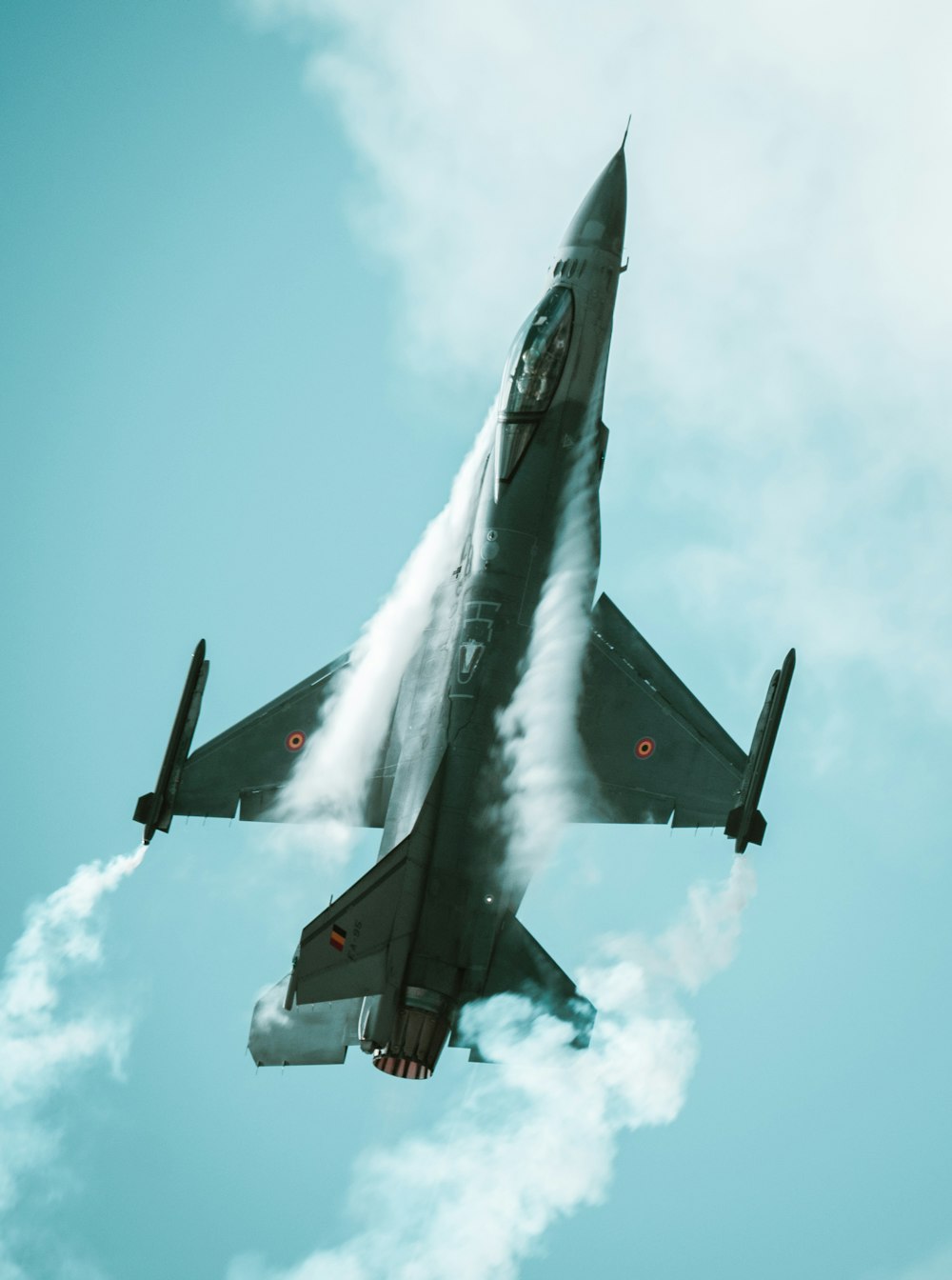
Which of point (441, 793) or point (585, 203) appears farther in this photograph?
point (585, 203)

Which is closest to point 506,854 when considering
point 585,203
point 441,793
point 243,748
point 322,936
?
point 441,793

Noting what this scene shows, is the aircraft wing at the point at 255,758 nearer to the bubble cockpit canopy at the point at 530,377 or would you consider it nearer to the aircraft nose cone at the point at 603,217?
the bubble cockpit canopy at the point at 530,377

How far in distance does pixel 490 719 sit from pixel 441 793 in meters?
1.42

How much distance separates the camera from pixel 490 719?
32.0 metres

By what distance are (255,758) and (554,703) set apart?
5.33 m

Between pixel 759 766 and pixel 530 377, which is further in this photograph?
pixel 530 377

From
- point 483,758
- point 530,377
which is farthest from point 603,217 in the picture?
point 483,758

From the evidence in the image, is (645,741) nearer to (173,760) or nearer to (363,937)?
(363,937)

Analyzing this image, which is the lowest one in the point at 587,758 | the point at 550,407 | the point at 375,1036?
the point at 375,1036

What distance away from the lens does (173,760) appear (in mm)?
33000

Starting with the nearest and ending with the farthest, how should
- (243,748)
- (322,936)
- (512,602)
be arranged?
(322,936)
(512,602)
(243,748)

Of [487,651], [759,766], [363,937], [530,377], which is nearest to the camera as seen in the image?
[363,937]

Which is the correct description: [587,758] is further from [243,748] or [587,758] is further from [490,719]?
[243,748]

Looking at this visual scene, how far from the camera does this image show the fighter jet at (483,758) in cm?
3073
